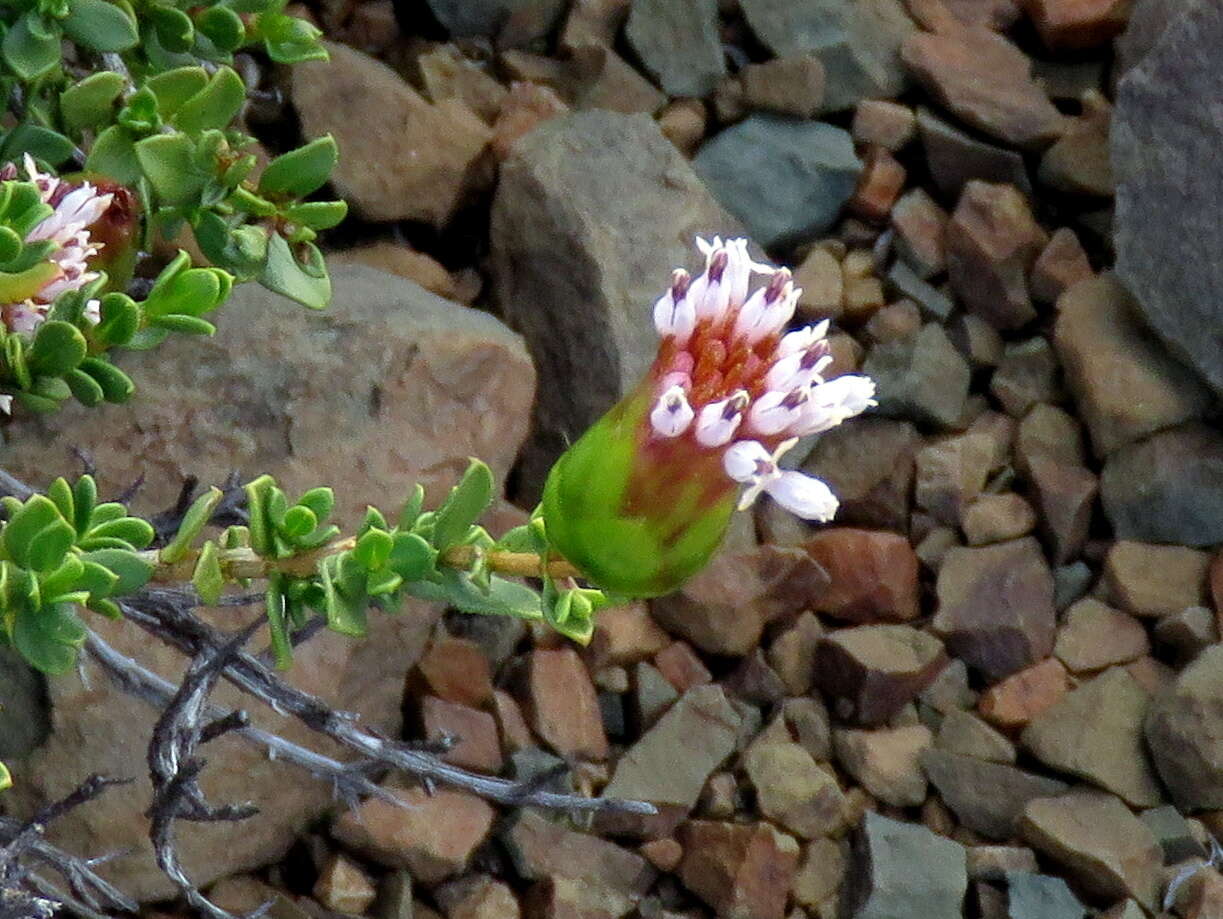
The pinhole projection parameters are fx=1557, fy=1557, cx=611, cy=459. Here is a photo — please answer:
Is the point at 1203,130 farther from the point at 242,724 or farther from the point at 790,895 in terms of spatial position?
the point at 242,724

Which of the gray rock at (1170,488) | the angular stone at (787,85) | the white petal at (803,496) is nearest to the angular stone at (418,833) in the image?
the white petal at (803,496)

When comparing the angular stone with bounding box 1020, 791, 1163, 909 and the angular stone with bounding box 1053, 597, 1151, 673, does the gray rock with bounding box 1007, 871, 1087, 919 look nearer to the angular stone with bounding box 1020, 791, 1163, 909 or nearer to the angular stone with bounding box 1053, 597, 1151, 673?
the angular stone with bounding box 1020, 791, 1163, 909

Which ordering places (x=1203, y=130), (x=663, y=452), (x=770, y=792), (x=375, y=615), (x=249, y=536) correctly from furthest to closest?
(x=1203, y=130)
(x=770, y=792)
(x=375, y=615)
(x=249, y=536)
(x=663, y=452)

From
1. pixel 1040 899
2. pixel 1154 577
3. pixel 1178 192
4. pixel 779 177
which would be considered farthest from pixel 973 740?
pixel 779 177

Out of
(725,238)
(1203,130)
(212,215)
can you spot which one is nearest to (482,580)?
(212,215)

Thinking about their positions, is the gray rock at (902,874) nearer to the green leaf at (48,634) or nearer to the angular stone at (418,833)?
the angular stone at (418,833)

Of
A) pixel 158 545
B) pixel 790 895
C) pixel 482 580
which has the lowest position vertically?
pixel 790 895
